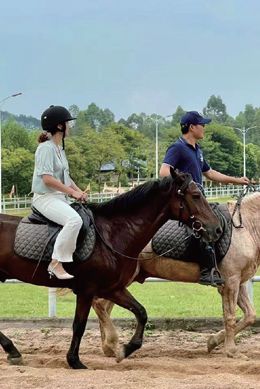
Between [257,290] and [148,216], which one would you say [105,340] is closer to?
[148,216]

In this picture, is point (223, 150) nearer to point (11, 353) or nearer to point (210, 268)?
point (210, 268)

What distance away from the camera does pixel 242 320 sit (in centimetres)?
782

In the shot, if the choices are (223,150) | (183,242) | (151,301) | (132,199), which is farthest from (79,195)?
(223,150)

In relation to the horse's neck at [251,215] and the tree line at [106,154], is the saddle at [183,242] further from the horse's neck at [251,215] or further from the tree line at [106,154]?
the tree line at [106,154]

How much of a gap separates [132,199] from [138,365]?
174 centimetres

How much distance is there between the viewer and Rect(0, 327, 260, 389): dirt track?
5.66 m

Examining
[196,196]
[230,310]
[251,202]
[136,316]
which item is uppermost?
[196,196]

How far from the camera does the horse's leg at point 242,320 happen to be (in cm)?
772

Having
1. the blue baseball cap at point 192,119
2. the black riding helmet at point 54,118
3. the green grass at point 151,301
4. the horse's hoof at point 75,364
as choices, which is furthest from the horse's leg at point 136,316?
the green grass at point 151,301

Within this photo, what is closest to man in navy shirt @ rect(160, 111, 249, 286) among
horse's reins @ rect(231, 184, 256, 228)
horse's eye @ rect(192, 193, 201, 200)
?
horse's reins @ rect(231, 184, 256, 228)

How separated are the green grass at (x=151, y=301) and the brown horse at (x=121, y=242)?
10.5 feet

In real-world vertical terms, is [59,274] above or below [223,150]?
below

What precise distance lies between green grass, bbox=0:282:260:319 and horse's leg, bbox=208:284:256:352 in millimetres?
2076

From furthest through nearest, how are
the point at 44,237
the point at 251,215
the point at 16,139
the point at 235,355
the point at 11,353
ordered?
the point at 16,139 → the point at 251,215 → the point at 235,355 → the point at 11,353 → the point at 44,237
